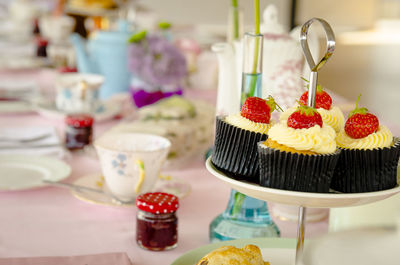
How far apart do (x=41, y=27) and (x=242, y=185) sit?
2988 mm

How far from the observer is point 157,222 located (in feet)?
2.58

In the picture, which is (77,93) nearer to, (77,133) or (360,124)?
(77,133)

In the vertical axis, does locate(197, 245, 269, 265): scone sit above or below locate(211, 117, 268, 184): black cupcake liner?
below

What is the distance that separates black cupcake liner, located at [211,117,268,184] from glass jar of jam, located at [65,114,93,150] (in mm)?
645

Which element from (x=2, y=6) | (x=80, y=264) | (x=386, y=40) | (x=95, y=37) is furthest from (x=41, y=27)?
(x=386, y=40)

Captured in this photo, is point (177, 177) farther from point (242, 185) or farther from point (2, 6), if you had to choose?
point (2, 6)

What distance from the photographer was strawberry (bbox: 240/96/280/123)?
25.7 inches

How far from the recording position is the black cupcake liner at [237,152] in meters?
0.62

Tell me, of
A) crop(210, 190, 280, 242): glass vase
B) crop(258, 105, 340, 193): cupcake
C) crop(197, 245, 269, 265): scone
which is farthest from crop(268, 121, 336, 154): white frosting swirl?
crop(210, 190, 280, 242): glass vase

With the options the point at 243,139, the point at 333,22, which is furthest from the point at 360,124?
the point at 333,22

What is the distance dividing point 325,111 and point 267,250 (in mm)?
192

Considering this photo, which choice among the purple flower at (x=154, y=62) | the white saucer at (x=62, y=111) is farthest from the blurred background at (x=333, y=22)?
the white saucer at (x=62, y=111)

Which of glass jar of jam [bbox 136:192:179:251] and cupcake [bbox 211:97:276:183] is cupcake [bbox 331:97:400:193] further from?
glass jar of jam [bbox 136:192:179:251]

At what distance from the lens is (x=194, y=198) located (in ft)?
3.34
